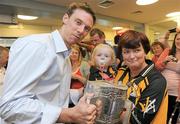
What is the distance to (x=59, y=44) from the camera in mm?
1017

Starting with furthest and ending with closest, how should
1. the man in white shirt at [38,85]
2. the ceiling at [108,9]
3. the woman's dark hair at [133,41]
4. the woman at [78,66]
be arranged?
1. the ceiling at [108,9]
2. the woman at [78,66]
3. the woman's dark hair at [133,41]
4. the man in white shirt at [38,85]

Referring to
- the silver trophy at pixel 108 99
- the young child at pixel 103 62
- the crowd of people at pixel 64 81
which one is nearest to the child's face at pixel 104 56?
the young child at pixel 103 62

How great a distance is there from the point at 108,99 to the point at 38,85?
0.27 metres

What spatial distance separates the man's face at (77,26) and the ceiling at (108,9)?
2574 millimetres

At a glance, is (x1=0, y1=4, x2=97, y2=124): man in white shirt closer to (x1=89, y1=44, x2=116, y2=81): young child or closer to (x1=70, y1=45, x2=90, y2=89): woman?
(x1=89, y1=44, x2=116, y2=81): young child

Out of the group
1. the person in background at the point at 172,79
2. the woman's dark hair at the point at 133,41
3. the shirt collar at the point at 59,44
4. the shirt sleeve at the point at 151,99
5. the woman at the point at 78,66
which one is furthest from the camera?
the person in background at the point at 172,79

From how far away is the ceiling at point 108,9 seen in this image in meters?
3.55

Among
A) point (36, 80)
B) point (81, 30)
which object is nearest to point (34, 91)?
point (36, 80)

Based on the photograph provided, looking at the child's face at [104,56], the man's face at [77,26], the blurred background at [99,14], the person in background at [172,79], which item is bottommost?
the person in background at [172,79]

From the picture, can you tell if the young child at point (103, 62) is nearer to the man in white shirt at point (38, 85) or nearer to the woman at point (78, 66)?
the woman at point (78, 66)

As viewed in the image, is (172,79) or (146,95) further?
(172,79)

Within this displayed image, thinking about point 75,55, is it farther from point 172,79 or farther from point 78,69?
point 172,79

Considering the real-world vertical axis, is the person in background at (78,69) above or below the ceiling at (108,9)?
below

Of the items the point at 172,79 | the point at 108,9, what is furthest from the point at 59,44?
the point at 108,9
